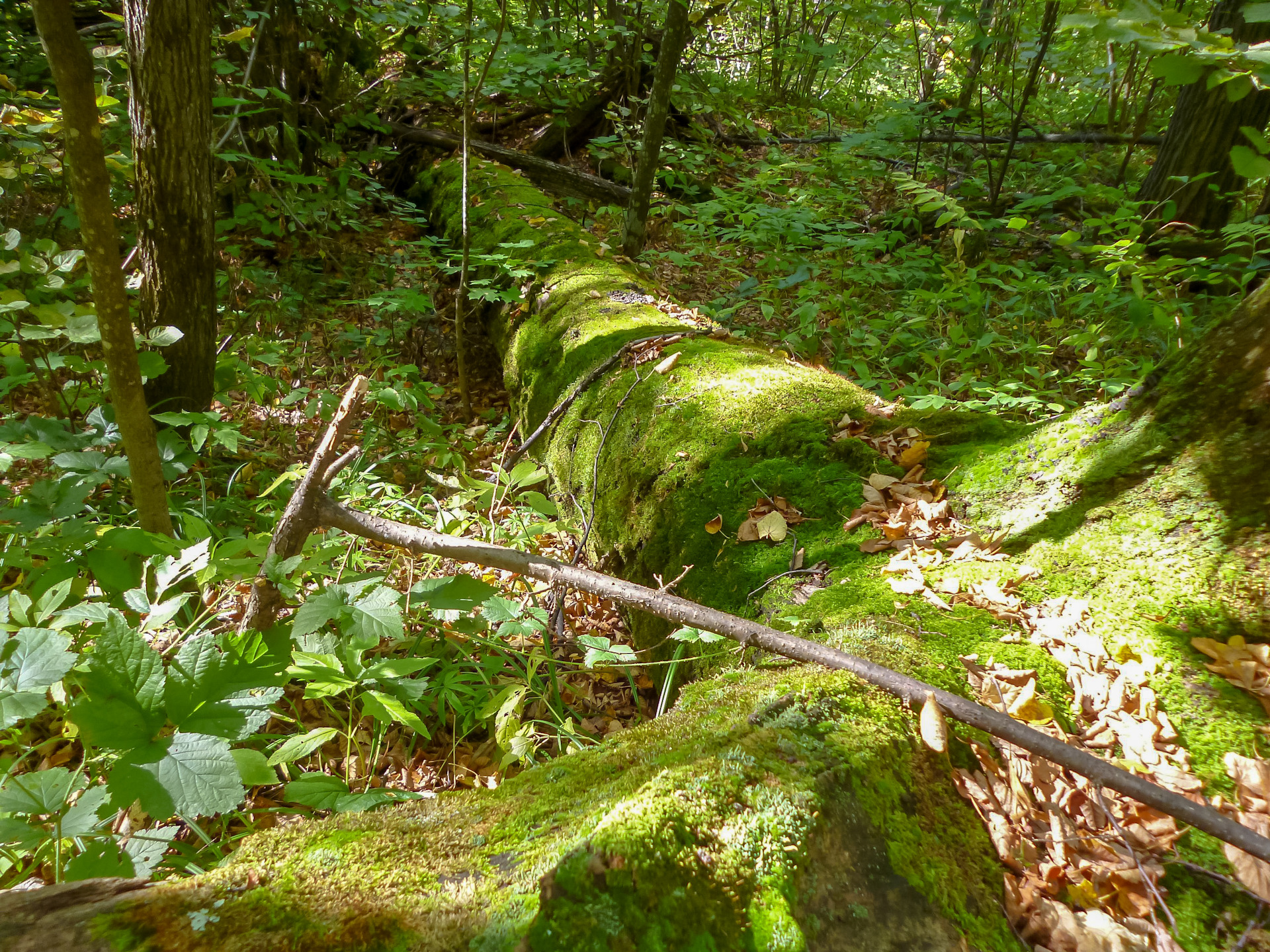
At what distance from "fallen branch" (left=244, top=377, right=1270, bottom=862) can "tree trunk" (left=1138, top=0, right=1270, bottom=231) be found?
201 inches

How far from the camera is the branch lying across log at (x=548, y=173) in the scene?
269 inches

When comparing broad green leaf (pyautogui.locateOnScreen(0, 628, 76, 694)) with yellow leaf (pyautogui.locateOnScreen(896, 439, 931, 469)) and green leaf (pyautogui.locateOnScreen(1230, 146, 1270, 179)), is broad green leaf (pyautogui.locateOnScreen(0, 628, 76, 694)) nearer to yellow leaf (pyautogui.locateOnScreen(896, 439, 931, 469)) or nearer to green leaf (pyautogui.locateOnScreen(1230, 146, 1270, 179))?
yellow leaf (pyautogui.locateOnScreen(896, 439, 931, 469))

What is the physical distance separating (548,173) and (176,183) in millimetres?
4617

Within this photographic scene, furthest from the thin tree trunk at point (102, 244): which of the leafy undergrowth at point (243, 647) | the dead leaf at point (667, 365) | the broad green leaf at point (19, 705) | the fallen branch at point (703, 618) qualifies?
the dead leaf at point (667, 365)

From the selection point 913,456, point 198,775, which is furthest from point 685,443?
point 198,775

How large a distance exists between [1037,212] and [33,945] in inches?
314

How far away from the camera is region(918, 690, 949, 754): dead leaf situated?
1211 mm

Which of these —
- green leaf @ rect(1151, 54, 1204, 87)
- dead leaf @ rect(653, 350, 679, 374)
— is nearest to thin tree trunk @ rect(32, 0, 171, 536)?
dead leaf @ rect(653, 350, 679, 374)

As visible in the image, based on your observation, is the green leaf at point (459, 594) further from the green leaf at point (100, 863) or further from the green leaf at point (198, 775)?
the green leaf at point (100, 863)

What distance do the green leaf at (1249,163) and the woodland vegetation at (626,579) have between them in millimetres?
114

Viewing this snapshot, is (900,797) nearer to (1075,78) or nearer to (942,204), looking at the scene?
(942,204)

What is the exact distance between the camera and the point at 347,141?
707 centimetres

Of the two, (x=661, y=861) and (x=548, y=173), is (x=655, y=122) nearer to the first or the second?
(x=548, y=173)

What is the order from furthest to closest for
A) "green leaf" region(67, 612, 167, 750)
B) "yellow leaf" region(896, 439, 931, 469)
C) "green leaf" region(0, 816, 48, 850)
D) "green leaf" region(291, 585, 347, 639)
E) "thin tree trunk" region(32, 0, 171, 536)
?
1. "yellow leaf" region(896, 439, 931, 469)
2. "thin tree trunk" region(32, 0, 171, 536)
3. "green leaf" region(291, 585, 347, 639)
4. "green leaf" region(0, 816, 48, 850)
5. "green leaf" region(67, 612, 167, 750)
